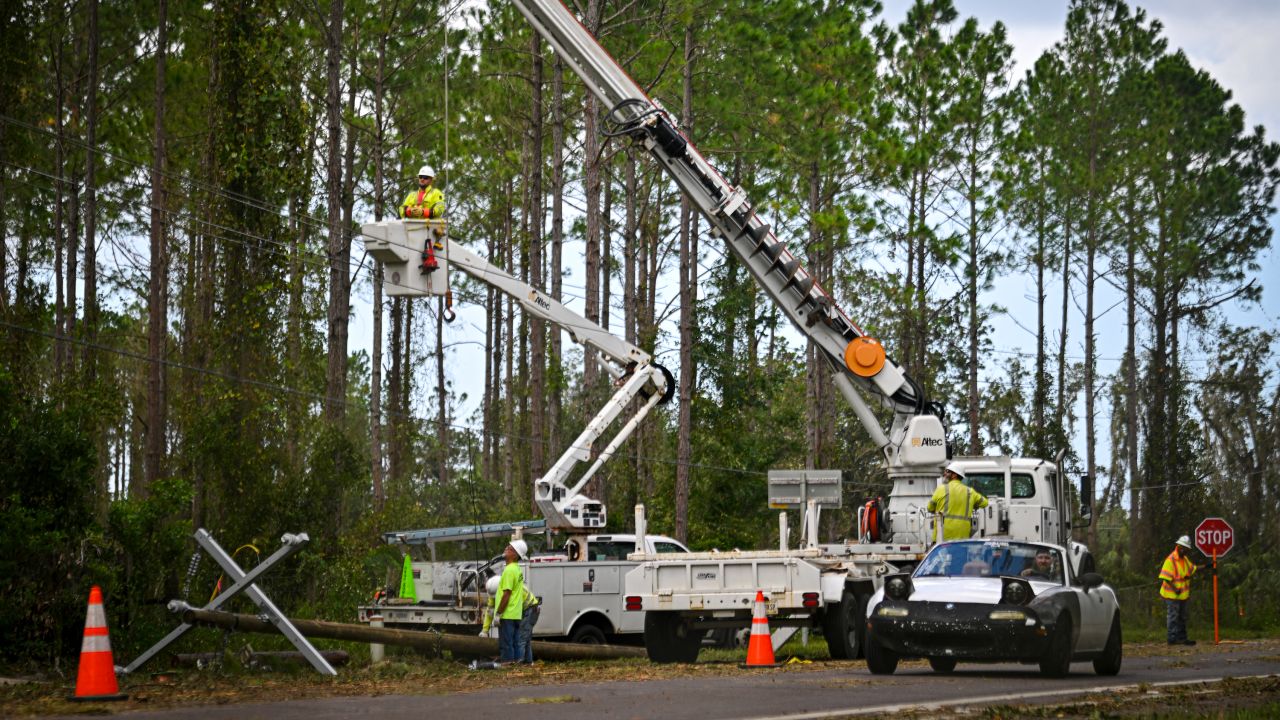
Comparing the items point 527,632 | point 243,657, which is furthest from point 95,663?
point 527,632

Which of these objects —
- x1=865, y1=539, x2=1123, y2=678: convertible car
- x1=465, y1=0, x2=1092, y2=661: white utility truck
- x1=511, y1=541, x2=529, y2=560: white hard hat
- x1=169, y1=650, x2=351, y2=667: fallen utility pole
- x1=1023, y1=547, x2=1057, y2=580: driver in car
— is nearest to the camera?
x1=865, y1=539, x2=1123, y2=678: convertible car

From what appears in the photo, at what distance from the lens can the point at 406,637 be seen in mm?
19953

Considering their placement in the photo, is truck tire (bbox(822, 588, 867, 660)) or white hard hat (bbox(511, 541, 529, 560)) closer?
truck tire (bbox(822, 588, 867, 660))

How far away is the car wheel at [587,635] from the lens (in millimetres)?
23062

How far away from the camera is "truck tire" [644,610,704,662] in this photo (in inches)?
819

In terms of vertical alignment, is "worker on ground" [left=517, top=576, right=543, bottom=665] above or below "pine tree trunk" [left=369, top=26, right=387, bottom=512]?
below

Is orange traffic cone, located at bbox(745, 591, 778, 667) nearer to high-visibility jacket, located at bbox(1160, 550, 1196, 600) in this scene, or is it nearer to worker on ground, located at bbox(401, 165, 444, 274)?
worker on ground, located at bbox(401, 165, 444, 274)

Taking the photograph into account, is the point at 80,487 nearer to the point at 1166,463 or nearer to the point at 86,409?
the point at 86,409

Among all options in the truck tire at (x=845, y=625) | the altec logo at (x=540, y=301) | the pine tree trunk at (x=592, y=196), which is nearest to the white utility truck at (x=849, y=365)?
the truck tire at (x=845, y=625)

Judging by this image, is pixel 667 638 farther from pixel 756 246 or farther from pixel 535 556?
pixel 756 246

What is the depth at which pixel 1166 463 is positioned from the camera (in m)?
56.6

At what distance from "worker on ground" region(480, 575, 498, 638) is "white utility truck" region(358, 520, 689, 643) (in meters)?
0.34

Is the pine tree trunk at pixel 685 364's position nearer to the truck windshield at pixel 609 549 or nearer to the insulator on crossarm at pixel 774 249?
the insulator on crossarm at pixel 774 249

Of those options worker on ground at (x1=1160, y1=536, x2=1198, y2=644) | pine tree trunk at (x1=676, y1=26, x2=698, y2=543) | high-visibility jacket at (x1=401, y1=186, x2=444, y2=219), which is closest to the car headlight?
high-visibility jacket at (x1=401, y1=186, x2=444, y2=219)
